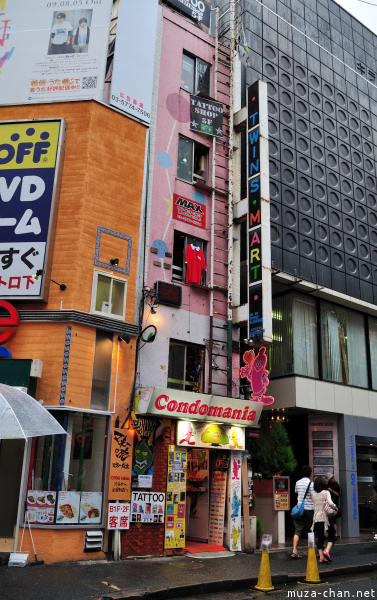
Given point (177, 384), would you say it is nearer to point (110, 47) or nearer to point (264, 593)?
point (264, 593)

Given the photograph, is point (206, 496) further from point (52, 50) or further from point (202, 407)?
point (52, 50)

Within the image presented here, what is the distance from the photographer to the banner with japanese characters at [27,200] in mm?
13492

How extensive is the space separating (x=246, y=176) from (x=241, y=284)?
3.45 metres

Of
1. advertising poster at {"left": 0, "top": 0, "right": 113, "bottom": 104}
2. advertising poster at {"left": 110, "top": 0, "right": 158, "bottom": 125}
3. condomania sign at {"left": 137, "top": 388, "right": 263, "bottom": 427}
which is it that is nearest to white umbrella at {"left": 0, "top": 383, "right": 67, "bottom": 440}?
condomania sign at {"left": 137, "top": 388, "right": 263, "bottom": 427}

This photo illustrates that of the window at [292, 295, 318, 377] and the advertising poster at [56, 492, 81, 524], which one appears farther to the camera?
the window at [292, 295, 318, 377]

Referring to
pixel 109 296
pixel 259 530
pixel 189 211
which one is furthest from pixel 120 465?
pixel 189 211

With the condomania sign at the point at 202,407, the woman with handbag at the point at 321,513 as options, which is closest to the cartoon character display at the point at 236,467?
the condomania sign at the point at 202,407

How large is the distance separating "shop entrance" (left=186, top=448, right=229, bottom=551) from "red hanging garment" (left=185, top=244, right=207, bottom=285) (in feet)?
16.2

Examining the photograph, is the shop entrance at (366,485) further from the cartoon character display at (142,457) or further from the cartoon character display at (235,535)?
the cartoon character display at (142,457)

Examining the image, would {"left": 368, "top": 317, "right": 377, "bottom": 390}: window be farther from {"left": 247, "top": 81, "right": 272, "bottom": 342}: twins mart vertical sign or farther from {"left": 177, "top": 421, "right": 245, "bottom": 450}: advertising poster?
{"left": 177, "top": 421, "right": 245, "bottom": 450}: advertising poster

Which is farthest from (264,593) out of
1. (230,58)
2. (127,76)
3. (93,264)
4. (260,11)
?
(260,11)

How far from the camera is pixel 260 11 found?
73.9ft

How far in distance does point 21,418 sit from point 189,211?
31.8 feet

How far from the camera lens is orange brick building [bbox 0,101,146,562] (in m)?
12.3
